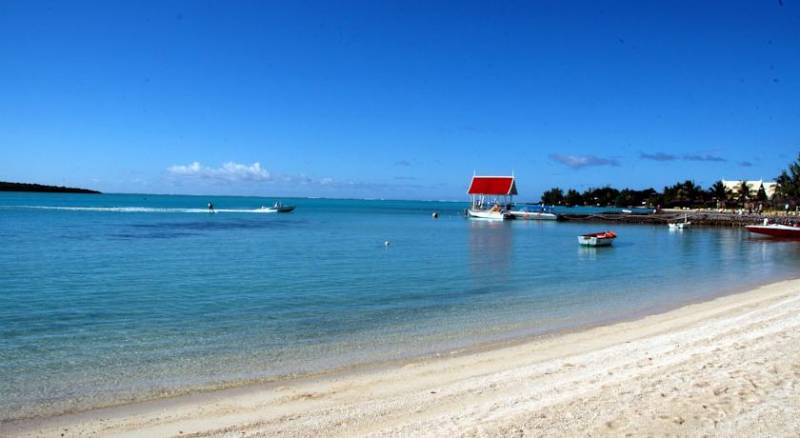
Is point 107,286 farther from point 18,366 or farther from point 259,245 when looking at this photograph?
point 259,245

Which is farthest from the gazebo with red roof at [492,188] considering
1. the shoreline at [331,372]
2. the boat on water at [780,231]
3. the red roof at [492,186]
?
the shoreline at [331,372]

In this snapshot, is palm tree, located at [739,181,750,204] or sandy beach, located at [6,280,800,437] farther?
palm tree, located at [739,181,750,204]

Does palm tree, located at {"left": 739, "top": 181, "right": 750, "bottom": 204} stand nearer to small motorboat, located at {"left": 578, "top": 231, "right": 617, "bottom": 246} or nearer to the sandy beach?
small motorboat, located at {"left": 578, "top": 231, "right": 617, "bottom": 246}

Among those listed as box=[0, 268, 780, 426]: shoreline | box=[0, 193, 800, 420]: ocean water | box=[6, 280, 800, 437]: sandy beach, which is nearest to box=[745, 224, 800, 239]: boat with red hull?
box=[0, 193, 800, 420]: ocean water

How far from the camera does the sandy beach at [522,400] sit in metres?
6.12

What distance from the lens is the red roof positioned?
7694 centimetres

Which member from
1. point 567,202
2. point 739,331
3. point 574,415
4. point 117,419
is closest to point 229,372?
point 117,419

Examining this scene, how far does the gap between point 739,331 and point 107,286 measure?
1637cm

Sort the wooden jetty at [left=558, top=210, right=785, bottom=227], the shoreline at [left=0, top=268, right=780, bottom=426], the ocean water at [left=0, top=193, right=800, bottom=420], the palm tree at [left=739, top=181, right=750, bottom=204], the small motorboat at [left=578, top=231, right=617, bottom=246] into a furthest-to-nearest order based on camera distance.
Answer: the palm tree at [left=739, top=181, right=750, bottom=204], the wooden jetty at [left=558, top=210, right=785, bottom=227], the small motorboat at [left=578, top=231, right=617, bottom=246], the ocean water at [left=0, top=193, right=800, bottom=420], the shoreline at [left=0, top=268, right=780, bottom=426]

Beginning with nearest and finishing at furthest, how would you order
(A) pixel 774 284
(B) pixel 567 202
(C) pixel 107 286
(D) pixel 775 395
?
(D) pixel 775 395 < (C) pixel 107 286 < (A) pixel 774 284 < (B) pixel 567 202

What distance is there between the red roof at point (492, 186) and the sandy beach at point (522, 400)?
67670 mm

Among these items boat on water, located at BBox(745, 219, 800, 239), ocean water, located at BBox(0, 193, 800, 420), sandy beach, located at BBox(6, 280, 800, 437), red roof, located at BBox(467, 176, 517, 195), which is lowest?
ocean water, located at BBox(0, 193, 800, 420)

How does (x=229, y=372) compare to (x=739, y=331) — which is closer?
(x=229, y=372)

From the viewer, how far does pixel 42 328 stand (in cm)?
1149
